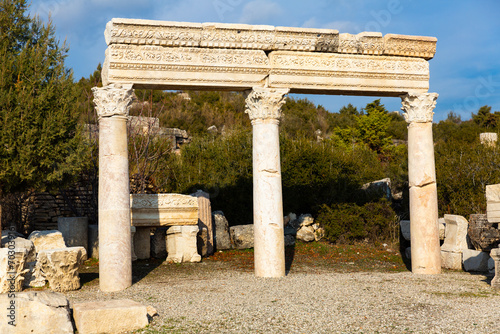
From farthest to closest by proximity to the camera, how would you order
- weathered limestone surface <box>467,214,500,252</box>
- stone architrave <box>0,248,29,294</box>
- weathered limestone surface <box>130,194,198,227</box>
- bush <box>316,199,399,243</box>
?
bush <box>316,199,399,243</box> → weathered limestone surface <box>130,194,198,227</box> → weathered limestone surface <box>467,214,500,252</box> → stone architrave <box>0,248,29,294</box>

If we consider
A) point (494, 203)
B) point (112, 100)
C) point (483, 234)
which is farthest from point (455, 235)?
point (112, 100)

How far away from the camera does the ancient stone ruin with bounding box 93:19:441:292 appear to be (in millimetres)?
9461

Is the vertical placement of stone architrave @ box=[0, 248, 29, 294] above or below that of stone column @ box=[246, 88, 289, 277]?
below

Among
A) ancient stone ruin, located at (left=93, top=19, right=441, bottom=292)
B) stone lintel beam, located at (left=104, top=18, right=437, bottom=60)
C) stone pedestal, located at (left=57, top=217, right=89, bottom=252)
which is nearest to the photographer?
A: ancient stone ruin, located at (left=93, top=19, right=441, bottom=292)

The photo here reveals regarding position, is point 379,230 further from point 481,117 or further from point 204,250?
point 481,117

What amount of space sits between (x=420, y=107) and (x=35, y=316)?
8416 millimetres

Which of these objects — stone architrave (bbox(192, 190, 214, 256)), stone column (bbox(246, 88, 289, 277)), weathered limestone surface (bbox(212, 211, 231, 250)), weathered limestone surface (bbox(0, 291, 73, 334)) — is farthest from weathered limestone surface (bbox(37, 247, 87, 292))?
Answer: weathered limestone surface (bbox(212, 211, 231, 250))

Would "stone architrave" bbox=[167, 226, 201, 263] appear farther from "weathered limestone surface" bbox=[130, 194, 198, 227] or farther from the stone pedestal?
the stone pedestal

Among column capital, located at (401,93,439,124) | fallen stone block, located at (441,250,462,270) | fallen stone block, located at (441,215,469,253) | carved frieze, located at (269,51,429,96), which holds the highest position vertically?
carved frieze, located at (269,51,429,96)

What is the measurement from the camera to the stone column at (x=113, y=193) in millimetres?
9297

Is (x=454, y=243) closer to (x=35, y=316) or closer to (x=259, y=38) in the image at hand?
(x=259, y=38)

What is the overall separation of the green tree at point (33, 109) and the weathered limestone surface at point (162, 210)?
1884mm

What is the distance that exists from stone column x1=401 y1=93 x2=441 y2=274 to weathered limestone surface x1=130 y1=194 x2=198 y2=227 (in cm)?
562

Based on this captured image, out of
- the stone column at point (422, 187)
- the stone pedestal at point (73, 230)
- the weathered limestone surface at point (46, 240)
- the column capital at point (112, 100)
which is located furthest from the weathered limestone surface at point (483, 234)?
the stone pedestal at point (73, 230)
